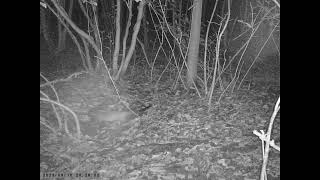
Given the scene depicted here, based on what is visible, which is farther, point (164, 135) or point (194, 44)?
point (194, 44)

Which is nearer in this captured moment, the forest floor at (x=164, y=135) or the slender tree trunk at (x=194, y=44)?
the forest floor at (x=164, y=135)

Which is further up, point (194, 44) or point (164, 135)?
point (194, 44)

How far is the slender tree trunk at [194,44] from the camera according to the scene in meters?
5.84

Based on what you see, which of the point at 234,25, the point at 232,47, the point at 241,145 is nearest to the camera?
the point at 241,145

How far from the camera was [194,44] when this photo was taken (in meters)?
6.03

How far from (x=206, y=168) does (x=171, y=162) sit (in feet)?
1.30

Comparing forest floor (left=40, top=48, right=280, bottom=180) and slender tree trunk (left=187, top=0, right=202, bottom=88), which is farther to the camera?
slender tree trunk (left=187, top=0, right=202, bottom=88)

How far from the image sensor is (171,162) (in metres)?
3.83

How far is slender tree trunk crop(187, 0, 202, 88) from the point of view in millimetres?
5840
